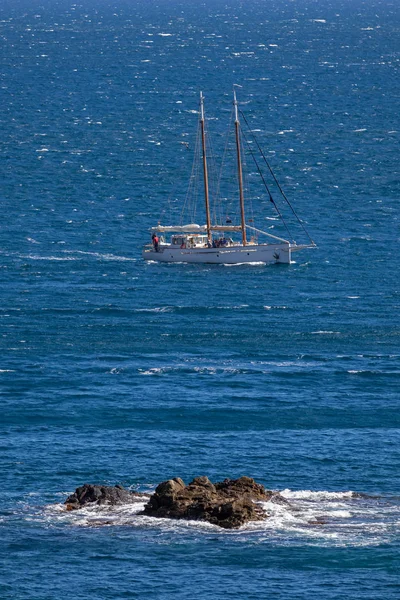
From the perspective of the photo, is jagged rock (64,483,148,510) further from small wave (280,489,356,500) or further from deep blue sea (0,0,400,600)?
small wave (280,489,356,500)

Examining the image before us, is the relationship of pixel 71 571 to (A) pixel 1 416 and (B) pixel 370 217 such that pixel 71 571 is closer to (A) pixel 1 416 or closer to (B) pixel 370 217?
(A) pixel 1 416

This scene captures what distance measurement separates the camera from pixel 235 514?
277 ft

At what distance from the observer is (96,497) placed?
8806 centimetres

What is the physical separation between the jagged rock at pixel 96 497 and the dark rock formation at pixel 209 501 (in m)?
2.34

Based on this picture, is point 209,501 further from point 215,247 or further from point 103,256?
point 103,256

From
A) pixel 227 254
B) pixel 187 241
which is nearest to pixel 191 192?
pixel 187 241

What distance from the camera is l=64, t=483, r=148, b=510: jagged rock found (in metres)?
87.9

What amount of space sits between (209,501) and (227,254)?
71.0 metres

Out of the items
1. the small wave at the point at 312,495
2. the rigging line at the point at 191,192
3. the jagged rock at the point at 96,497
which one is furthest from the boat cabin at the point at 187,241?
the jagged rock at the point at 96,497

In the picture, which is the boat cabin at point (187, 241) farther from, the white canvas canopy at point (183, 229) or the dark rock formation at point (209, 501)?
the dark rock formation at point (209, 501)

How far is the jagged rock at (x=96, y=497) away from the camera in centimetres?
8794

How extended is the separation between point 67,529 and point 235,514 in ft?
30.1

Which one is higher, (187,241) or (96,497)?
(187,241)

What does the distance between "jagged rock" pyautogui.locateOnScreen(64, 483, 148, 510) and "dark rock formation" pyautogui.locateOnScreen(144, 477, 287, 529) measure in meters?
2.34
